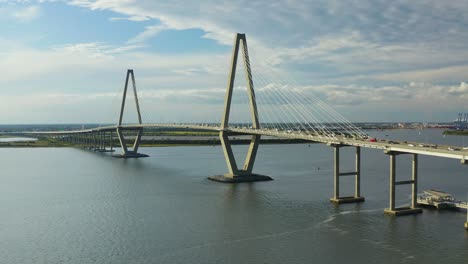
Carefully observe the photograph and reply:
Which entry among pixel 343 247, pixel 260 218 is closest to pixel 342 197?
pixel 260 218

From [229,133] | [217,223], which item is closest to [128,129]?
[229,133]

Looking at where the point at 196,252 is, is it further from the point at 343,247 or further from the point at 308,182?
the point at 308,182

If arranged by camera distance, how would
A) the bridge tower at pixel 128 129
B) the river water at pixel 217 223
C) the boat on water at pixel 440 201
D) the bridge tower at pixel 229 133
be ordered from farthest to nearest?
the bridge tower at pixel 128 129 < the bridge tower at pixel 229 133 < the boat on water at pixel 440 201 < the river water at pixel 217 223

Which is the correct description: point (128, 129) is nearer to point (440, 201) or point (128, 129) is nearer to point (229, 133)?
point (229, 133)

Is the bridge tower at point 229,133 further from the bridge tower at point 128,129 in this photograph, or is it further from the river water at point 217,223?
the bridge tower at point 128,129

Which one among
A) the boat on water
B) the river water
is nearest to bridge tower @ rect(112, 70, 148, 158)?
the river water

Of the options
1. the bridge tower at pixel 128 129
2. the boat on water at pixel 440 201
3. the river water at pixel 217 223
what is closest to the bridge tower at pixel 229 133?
the river water at pixel 217 223

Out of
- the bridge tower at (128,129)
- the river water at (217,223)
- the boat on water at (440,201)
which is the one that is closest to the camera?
the river water at (217,223)

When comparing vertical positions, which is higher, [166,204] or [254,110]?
[254,110]

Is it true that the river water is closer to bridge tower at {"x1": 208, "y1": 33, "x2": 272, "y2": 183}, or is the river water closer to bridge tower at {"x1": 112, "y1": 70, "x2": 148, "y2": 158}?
bridge tower at {"x1": 208, "y1": 33, "x2": 272, "y2": 183}
